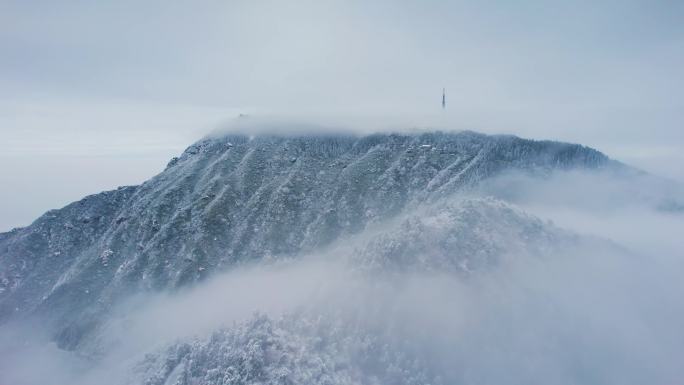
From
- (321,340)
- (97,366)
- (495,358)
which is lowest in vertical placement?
(97,366)

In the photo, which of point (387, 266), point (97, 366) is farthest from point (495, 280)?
point (97, 366)

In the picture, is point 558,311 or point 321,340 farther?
point 558,311

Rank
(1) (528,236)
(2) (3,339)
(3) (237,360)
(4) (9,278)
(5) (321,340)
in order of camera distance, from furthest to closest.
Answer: (4) (9,278) < (2) (3,339) < (1) (528,236) < (5) (321,340) < (3) (237,360)

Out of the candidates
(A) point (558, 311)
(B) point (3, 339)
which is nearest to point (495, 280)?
(A) point (558, 311)

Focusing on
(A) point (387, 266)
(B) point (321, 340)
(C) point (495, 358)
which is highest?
(A) point (387, 266)

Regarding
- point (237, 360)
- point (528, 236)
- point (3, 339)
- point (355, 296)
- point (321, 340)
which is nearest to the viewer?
point (237, 360)

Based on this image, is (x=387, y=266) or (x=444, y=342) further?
(x=387, y=266)

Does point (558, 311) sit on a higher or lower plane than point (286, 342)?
lower

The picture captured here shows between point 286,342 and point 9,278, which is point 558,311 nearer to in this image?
point 286,342

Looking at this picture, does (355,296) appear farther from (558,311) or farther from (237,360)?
(558,311)
